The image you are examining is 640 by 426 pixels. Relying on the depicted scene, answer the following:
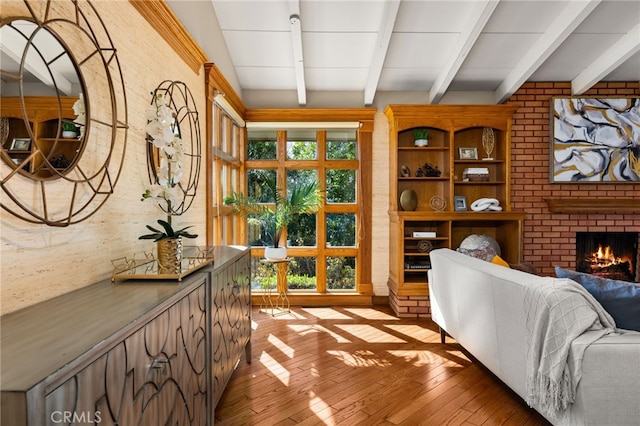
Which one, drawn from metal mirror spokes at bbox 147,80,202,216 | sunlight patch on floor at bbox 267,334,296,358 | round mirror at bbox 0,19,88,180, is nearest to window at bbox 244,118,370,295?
sunlight patch on floor at bbox 267,334,296,358

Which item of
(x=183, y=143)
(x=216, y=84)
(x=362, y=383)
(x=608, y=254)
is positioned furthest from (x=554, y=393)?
(x=608, y=254)

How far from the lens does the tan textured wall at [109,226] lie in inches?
43.2

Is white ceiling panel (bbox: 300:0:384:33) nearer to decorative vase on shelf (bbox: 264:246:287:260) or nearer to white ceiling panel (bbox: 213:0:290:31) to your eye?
white ceiling panel (bbox: 213:0:290:31)

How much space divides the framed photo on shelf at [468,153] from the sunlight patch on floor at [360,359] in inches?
104

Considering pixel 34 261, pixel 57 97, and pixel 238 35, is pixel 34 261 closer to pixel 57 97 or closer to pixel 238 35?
pixel 57 97

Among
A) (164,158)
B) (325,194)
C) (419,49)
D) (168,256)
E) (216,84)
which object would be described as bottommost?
(168,256)

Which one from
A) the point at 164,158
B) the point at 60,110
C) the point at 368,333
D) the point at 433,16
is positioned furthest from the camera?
the point at 368,333

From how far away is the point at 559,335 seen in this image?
1698mm

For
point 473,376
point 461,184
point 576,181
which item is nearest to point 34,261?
point 473,376

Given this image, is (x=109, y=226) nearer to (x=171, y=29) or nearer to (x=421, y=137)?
(x=171, y=29)

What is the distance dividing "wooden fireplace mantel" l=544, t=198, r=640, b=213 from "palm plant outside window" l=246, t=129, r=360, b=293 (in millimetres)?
2377

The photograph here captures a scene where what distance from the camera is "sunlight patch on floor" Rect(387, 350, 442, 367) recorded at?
285cm

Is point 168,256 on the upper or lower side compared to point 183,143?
lower

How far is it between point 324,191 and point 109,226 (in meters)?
3.16
